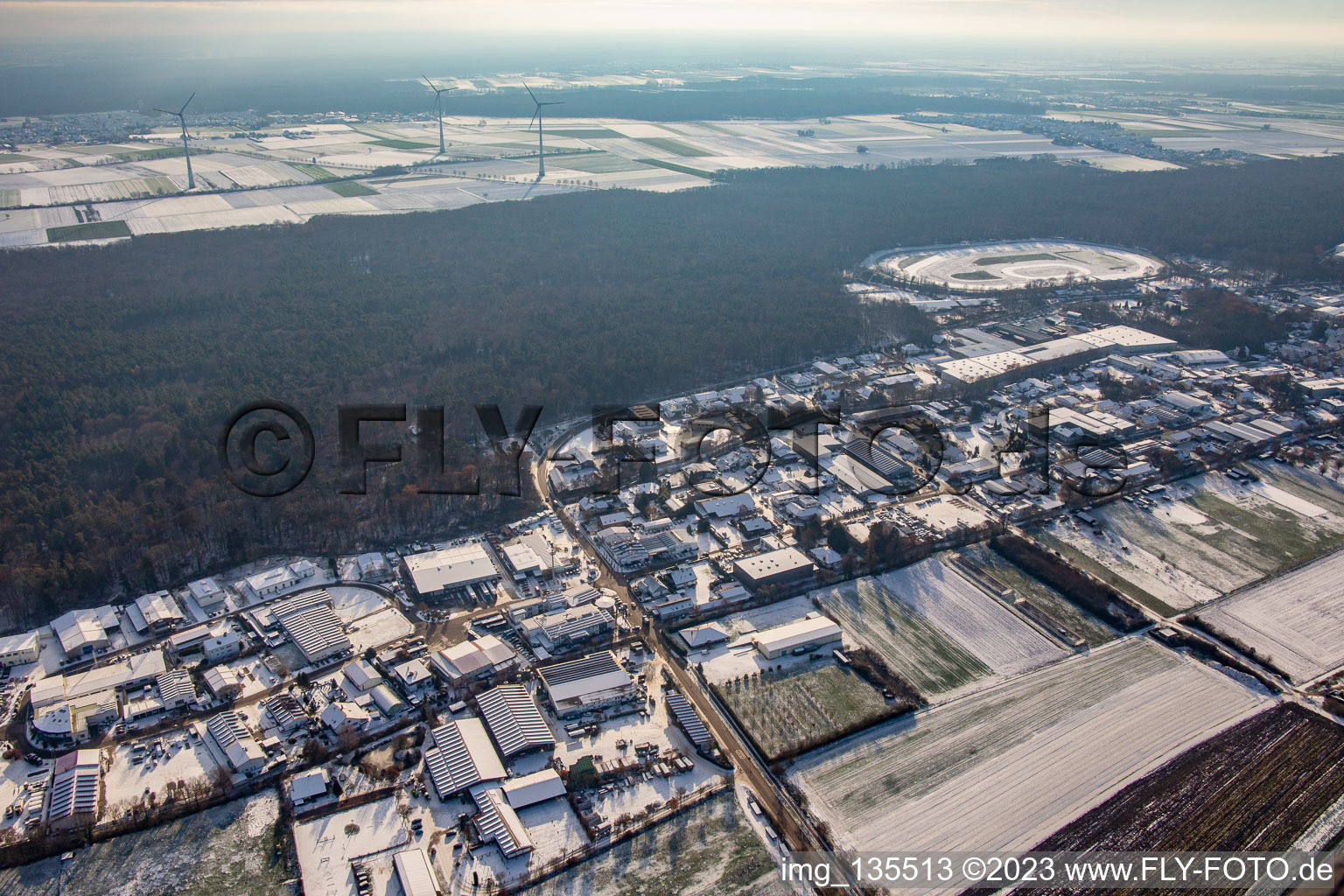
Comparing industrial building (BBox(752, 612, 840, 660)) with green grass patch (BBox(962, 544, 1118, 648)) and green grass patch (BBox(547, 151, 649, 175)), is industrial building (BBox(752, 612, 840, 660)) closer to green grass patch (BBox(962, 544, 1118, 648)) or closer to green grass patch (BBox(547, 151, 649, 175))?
green grass patch (BBox(962, 544, 1118, 648))

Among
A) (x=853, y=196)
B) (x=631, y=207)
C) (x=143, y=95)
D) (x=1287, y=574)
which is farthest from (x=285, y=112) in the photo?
(x=1287, y=574)

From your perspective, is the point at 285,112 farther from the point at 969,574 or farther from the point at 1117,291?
the point at 969,574

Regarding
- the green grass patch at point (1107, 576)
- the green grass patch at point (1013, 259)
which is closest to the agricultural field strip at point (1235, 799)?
the green grass patch at point (1107, 576)

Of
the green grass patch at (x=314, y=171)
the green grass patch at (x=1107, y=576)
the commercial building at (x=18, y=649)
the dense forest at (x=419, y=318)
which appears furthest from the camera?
the green grass patch at (x=314, y=171)

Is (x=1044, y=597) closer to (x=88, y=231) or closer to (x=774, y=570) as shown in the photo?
(x=774, y=570)

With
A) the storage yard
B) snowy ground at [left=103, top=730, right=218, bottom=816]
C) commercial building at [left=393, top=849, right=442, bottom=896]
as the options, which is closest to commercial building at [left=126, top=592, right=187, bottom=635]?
snowy ground at [left=103, top=730, right=218, bottom=816]

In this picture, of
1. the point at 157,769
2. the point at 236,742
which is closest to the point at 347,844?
the point at 236,742

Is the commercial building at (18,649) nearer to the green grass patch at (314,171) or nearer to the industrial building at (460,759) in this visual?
the industrial building at (460,759)
